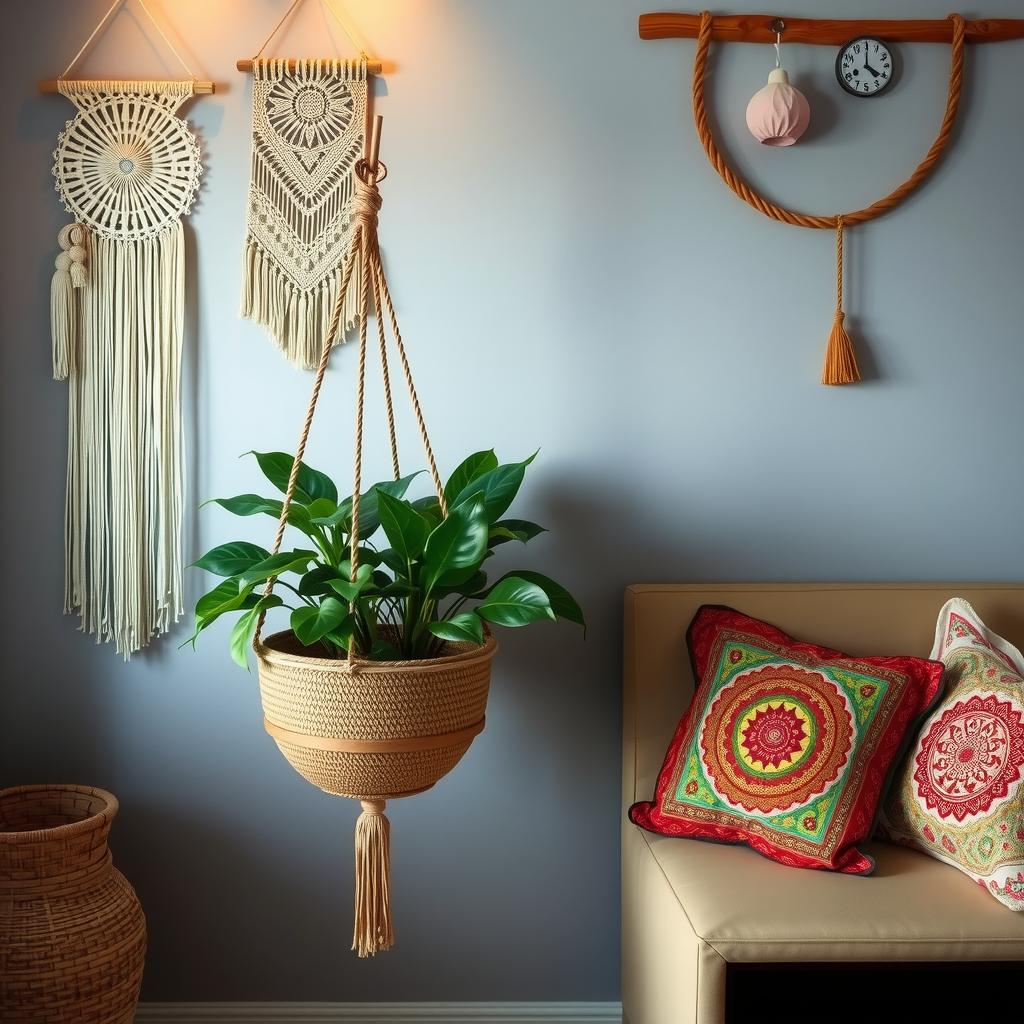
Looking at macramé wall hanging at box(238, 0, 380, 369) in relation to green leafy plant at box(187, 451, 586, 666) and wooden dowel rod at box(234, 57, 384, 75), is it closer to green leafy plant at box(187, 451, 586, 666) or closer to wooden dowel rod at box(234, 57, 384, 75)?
wooden dowel rod at box(234, 57, 384, 75)

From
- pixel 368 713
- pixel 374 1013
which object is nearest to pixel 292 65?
pixel 368 713

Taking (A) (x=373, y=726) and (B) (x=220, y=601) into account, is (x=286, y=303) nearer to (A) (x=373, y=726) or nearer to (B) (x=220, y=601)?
(B) (x=220, y=601)

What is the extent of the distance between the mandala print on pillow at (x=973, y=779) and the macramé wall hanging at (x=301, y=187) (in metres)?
1.30

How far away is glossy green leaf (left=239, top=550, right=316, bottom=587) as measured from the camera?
62.0 inches

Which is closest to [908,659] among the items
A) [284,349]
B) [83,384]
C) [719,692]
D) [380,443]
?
[719,692]

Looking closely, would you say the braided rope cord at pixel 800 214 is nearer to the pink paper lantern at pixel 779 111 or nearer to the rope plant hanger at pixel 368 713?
the pink paper lantern at pixel 779 111

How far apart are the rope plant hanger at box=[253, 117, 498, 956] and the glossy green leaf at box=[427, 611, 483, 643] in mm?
56

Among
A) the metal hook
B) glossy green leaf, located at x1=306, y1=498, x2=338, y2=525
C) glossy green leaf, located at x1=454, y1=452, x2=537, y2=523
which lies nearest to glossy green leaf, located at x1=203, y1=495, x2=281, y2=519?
glossy green leaf, located at x1=306, y1=498, x2=338, y2=525

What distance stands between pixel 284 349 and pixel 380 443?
0.87 ft

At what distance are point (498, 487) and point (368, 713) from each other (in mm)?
432

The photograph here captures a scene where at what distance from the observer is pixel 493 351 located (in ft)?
6.65

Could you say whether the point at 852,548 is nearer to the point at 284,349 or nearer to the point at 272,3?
the point at 284,349

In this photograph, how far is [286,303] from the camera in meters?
2.00

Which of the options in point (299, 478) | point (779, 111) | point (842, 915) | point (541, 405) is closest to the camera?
point (842, 915)
